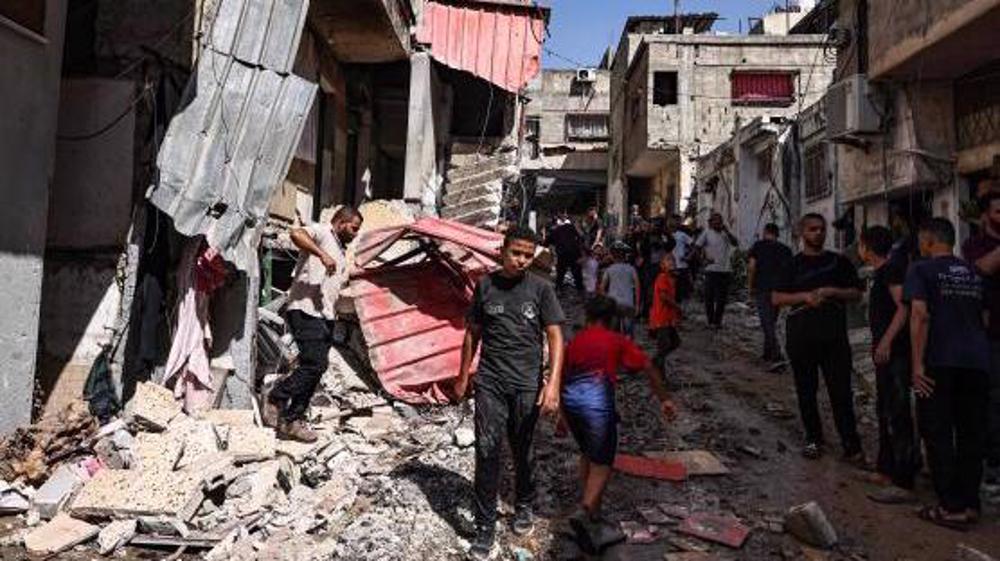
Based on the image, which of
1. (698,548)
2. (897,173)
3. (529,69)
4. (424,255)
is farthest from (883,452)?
(529,69)

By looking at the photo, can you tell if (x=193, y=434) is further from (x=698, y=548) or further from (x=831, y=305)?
(x=831, y=305)

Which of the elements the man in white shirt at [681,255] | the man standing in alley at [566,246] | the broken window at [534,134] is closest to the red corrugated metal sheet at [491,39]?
the man standing in alley at [566,246]

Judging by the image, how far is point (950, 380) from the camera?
4.36 meters

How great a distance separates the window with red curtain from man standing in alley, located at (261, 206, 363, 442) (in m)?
20.8

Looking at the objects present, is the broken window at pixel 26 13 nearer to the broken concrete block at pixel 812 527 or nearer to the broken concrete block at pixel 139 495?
the broken concrete block at pixel 139 495

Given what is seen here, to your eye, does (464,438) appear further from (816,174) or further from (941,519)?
(816,174)

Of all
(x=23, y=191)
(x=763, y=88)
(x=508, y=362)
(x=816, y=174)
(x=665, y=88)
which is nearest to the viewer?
(x=508, y=362)

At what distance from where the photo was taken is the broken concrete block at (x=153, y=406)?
516cm

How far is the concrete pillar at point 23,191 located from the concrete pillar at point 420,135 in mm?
5944

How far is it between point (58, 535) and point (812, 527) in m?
4.21

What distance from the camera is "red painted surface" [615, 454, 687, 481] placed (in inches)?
205

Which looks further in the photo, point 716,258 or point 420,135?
point 420,135

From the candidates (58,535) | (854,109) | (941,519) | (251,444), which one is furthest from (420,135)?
(941,519)

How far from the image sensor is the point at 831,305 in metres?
5.30
